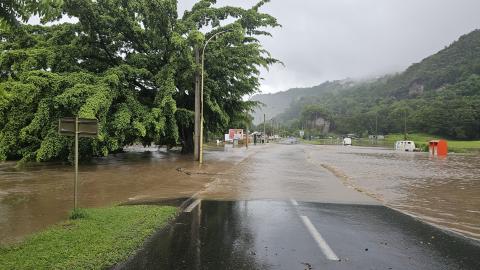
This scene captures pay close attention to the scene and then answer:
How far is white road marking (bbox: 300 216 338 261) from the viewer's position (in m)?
5.95

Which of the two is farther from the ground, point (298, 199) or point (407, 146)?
point (407, 146)

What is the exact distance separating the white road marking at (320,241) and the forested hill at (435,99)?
96.3m

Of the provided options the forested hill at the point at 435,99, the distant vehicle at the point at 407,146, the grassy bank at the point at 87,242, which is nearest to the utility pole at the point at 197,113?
the grassy bank at the point at 87,242

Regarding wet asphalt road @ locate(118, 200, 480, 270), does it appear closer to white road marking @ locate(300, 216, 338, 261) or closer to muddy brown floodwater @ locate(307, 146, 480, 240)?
white road marking @ locate(300, 216, 338, 261)

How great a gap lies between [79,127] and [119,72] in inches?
630

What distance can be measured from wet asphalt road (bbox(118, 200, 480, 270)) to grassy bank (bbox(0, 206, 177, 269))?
30cm

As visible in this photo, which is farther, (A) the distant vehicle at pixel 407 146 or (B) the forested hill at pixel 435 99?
(B) the forested hill at pixel 435 99

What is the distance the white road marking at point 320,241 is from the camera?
19.5ft

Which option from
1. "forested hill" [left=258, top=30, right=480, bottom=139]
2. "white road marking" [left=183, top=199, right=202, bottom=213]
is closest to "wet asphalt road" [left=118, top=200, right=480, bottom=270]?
"white road marking" [left=183, top=199, right=202, bottom=213]

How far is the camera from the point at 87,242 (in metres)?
6.14

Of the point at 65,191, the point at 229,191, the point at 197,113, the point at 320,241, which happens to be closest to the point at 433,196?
the point at 229,191

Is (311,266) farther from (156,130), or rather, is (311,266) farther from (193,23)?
(193,23)

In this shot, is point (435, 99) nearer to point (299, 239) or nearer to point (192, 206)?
point (192, 206)

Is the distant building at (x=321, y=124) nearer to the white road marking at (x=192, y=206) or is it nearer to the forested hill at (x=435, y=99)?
the forested hill at (x=435, y=99)
